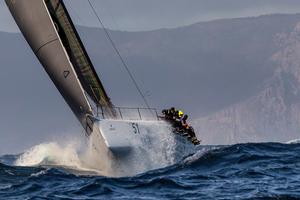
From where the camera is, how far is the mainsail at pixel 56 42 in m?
27.9

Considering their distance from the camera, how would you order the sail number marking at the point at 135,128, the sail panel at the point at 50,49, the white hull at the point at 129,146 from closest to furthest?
the white hull at the point at 129,146 → the sail number marking at the point at 135,128 → the sail panel at the point at 50,49

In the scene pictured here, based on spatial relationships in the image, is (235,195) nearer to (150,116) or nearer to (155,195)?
(155,195)

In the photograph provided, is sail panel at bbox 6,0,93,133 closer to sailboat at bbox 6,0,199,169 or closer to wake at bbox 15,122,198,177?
sailboat at bbox 6,0,199,169

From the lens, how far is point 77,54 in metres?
30.4

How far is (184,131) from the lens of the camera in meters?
32.3

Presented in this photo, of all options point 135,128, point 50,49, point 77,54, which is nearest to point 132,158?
point 135,128

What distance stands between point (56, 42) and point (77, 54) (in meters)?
2.32

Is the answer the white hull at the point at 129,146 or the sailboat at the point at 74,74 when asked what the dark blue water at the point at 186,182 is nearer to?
the white hull at the point at 129,146

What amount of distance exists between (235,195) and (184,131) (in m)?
13.1

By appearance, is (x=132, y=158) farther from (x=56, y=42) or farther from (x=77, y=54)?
(x=77, y=54)

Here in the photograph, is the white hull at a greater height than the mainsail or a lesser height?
lesser

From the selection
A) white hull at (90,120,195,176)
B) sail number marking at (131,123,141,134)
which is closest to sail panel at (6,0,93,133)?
white hull at (90,120,195,176)

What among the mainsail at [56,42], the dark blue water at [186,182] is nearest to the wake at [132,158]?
the dark blue water at [186,182]

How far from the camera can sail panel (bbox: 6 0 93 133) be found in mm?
27828
